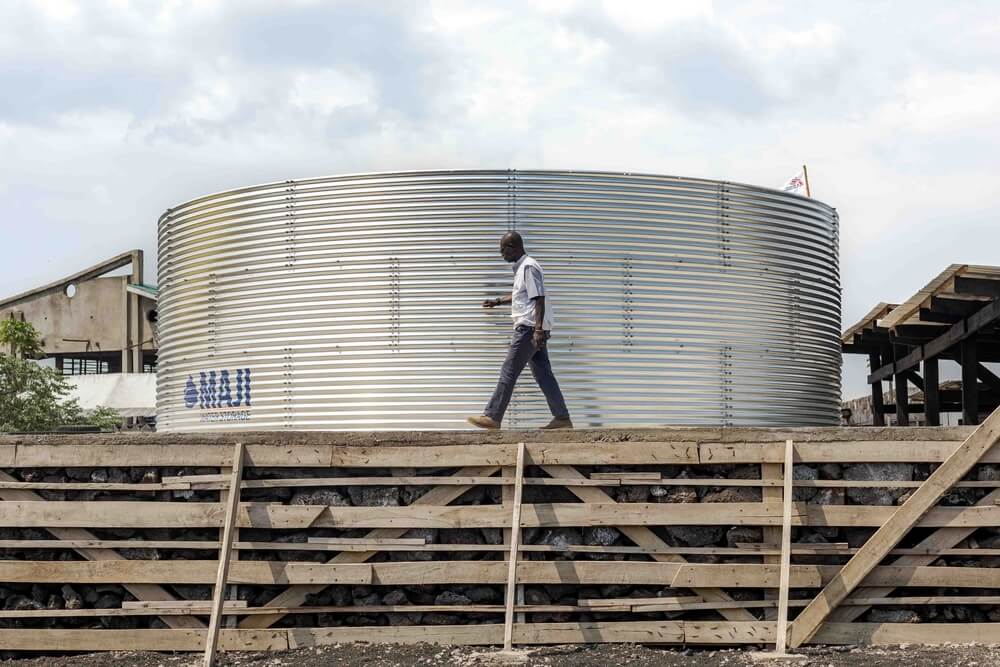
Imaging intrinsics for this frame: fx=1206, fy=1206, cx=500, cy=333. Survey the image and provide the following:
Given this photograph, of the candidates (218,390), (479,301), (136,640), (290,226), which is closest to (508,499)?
(479,301)

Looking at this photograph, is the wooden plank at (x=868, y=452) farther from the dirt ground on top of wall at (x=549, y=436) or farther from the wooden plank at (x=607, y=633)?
the wooden plank at (x=607, y=633)

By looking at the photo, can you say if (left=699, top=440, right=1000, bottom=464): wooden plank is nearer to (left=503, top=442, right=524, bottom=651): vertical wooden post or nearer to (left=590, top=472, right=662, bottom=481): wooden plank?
(left=590, top=472, right=662, bottom=481): wooden plank

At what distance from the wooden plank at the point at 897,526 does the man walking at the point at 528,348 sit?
281 cm

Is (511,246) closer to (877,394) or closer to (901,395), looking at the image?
(901,395)

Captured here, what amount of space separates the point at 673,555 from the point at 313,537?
3.27 meters

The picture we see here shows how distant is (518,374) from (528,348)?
27 centimetres

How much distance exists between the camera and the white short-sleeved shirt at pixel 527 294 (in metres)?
11.4

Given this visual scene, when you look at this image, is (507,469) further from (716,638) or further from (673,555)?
(716,638)

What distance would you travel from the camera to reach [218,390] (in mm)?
14203

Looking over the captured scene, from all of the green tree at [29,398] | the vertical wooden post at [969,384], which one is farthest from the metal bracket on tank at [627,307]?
the green tree at [29,398]

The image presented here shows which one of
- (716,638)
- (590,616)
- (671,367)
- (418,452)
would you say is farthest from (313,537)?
(671,367)

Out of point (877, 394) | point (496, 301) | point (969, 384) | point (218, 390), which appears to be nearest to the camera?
point (496, 301)

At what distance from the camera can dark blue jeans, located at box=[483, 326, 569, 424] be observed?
37.2 feet

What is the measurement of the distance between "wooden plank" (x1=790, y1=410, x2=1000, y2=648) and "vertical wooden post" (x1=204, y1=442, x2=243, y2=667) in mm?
4948
